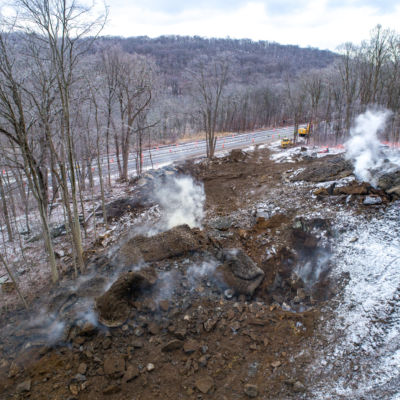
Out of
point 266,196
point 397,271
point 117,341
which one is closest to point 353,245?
point 397,271

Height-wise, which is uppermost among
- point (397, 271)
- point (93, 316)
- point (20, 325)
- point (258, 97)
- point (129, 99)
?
point (258, 97)

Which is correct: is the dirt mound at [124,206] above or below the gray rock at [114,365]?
above

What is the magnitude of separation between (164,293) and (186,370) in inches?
71.6

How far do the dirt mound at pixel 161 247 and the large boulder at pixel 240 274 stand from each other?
1.07 m

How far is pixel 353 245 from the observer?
23.7 feet

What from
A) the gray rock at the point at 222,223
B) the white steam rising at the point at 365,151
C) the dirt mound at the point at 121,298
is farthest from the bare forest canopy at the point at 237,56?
the dirt mound at the point at 121,298

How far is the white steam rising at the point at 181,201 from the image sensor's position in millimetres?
10125

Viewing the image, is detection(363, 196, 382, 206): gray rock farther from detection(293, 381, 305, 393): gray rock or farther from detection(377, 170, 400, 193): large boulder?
detection(293, 381, 305, 393): gray rock

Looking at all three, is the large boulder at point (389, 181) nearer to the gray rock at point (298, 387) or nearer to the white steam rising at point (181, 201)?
the white steam rising at point (181, 201)

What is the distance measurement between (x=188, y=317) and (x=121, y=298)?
61.9 inches

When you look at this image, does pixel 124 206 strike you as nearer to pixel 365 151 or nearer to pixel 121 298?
pixel 121 298

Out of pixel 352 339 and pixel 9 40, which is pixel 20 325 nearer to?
pixel 9 40

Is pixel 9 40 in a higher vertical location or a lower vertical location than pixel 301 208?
higher

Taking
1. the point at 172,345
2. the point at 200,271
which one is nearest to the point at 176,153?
the point at 200,271
